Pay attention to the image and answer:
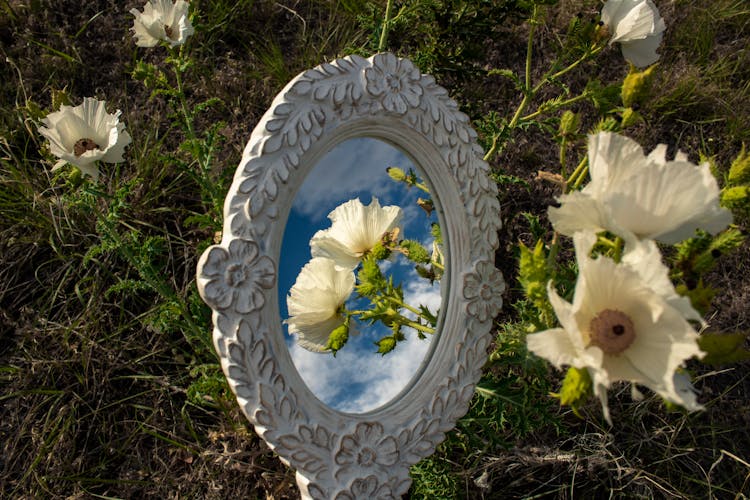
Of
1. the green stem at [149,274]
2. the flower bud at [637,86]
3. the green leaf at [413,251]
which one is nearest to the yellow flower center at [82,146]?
the green stem at [149,274]

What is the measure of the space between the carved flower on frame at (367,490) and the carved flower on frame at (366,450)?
3 cm

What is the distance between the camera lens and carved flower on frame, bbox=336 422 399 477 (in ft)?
4.66

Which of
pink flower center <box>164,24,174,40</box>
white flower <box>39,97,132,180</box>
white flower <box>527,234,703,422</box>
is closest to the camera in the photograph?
white flower <box>527,234,703,422</box>

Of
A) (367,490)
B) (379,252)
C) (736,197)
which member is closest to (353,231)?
(379,252)

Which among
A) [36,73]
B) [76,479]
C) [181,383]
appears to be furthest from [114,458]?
[36,73]

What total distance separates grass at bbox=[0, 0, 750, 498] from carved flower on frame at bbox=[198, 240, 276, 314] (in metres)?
0.54

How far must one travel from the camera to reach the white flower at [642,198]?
1.14 metres

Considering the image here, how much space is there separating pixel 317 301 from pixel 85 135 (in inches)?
27.8

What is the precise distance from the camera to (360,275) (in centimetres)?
154

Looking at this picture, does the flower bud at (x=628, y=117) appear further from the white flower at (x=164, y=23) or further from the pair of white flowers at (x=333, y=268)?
the white flower at (x=164, y=23)

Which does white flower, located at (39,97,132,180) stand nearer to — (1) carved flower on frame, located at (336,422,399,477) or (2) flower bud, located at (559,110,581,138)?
(1) carved flower on frame, located at (336,422,399,477)

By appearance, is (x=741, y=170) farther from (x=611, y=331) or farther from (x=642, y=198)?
(x=611, y=331)

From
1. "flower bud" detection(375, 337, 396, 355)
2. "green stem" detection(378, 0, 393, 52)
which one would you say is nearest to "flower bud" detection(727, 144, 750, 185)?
"flower bud" detection(375, 337, 396, 355)

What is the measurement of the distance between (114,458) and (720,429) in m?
1.93
